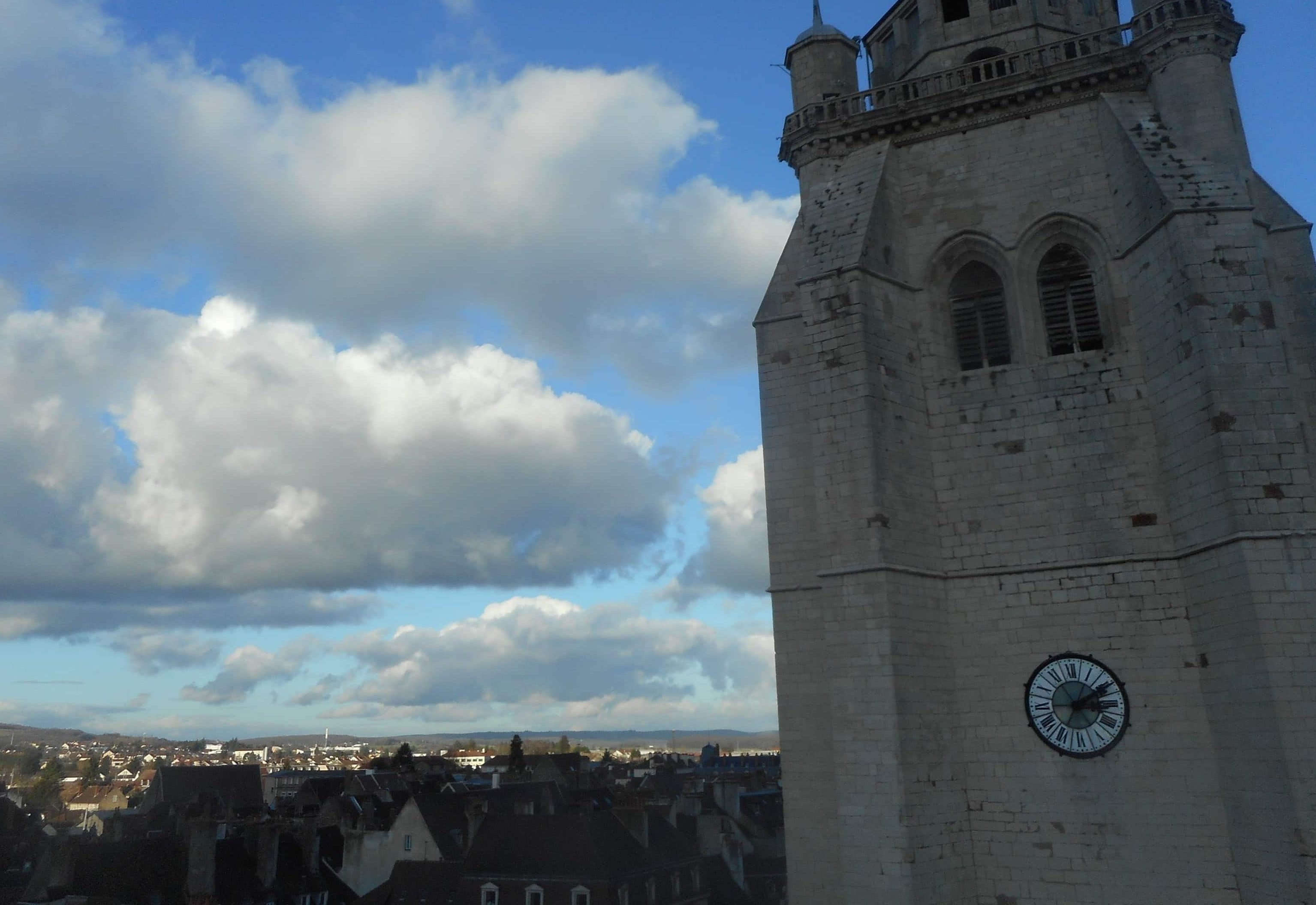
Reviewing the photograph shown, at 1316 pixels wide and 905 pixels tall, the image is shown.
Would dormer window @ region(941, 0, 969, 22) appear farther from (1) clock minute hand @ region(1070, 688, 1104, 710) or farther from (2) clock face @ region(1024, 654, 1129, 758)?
(1) clock minute hand @ region(1070, 688, 1104, 710)

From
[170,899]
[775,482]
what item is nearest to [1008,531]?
[775,482]

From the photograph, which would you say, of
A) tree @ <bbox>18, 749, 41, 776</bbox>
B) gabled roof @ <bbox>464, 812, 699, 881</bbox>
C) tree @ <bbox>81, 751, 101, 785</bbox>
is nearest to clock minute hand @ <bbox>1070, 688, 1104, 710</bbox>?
gabled roof @ <bbox>464, 812, 699, 881</bbox>

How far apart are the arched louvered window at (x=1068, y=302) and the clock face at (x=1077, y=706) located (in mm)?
4399

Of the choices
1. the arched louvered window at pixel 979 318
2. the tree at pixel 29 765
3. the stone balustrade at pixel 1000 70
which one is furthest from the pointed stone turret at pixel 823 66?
the tree at pixel 29 765

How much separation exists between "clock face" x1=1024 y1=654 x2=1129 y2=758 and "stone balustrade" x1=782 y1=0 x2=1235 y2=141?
8.65 m

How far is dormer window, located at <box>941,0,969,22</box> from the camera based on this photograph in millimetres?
16859

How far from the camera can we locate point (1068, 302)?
13.8 m

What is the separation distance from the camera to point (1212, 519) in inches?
447

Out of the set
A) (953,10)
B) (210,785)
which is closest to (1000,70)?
(953,10)

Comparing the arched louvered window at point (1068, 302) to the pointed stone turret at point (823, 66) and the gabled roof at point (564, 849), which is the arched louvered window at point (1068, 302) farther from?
the gabled roof at point (564, 849)

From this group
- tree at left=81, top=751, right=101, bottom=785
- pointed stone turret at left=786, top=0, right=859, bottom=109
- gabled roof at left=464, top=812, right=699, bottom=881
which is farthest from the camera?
tree at left=81, top=751, right=101, bottom=785

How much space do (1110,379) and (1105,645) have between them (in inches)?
139

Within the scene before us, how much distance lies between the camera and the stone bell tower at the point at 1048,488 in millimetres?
11070

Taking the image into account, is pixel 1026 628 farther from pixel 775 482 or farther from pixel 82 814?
pixel 82 814
